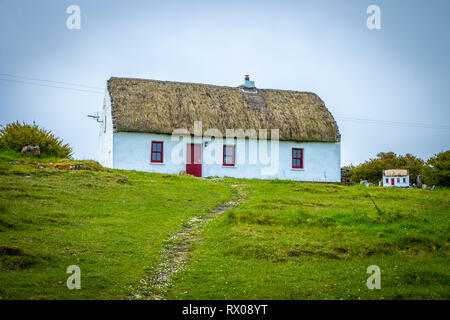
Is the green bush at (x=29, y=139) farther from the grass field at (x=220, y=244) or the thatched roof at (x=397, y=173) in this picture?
the thatched roof at (x=397, y=173)

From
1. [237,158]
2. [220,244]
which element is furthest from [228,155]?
[220,244]

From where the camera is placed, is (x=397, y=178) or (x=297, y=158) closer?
(x=297, y=158)

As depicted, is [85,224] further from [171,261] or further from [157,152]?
[157,152]

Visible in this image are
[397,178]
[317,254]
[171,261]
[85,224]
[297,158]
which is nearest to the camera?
[171,261]

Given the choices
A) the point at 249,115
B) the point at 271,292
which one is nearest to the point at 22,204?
the point at 271,292

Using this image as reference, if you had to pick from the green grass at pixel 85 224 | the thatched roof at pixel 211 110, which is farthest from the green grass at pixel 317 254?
the thatched roof at pixel 211 110

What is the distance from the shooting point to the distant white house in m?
37.9

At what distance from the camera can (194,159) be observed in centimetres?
3341

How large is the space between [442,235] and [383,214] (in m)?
2.23

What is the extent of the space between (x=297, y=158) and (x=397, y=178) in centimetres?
906

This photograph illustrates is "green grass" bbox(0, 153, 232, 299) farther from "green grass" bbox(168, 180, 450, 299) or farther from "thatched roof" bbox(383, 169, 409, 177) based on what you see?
"thatched roof" bbox(383, 169, 409, 177)

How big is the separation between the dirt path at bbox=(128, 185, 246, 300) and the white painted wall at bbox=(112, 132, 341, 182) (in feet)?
48.0

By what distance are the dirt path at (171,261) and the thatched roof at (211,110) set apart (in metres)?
15.6
